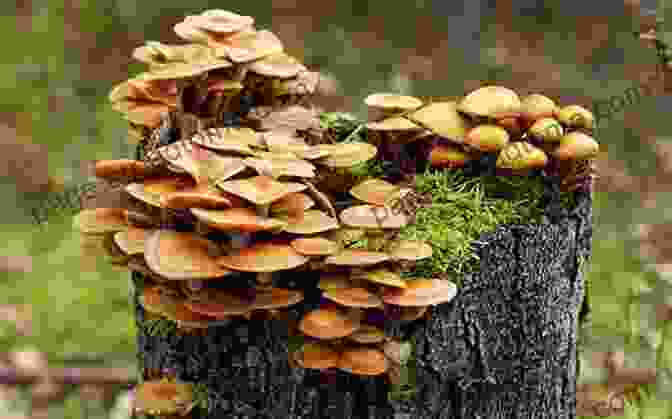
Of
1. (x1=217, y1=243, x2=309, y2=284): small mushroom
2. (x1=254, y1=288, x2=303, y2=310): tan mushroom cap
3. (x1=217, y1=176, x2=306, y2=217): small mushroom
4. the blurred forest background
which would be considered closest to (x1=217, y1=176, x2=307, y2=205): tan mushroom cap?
(x1=217, y1=176, x2=306, y2=217): small mushroom

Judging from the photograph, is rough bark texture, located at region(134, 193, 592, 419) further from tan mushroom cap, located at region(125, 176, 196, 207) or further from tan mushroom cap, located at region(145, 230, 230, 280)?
tan mushroom cap, located at region(125, 176, 196, 207)

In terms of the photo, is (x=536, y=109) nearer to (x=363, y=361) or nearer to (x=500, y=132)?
(x=500, y=132)

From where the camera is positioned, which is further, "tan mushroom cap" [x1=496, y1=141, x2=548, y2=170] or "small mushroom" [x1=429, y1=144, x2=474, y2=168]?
"small mushroom" [x1=429, y1=144, x2=474, y2=168]

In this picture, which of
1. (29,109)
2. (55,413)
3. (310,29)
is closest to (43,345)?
(55,413)

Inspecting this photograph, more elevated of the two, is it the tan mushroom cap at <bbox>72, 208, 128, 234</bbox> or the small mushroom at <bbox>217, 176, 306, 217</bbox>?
the small mushroom at <bbox>217, 176, 306, 217</bbox>

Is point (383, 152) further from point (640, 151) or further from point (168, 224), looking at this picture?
point (640, 151)

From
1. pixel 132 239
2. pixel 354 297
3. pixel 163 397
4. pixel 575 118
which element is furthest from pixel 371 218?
pixel 163 397

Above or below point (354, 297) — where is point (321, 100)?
below
